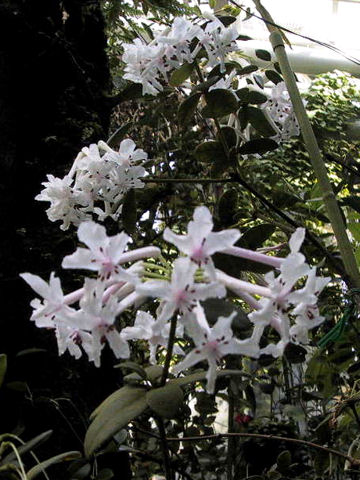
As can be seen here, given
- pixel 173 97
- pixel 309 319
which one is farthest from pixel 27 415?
pixel 173 97

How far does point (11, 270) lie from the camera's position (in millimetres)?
1033

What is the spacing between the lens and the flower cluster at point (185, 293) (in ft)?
1.44

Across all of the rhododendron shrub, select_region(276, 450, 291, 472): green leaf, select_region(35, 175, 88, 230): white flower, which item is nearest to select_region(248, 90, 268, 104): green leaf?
the rhododendron shrub

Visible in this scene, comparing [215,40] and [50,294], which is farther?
[215,40]

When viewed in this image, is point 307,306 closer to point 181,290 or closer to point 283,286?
point 283,286

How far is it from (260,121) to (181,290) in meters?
0.57

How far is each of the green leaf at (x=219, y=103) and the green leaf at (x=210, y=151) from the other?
46mm

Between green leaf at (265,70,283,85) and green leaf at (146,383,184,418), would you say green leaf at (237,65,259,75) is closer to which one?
green leaf at (265,70,283,85)

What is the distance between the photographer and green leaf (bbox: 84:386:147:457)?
1.68ft

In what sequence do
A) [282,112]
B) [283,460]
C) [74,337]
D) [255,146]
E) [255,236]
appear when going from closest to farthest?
[74,337] < [255,236] < [255,146] < [282,112] < [283,460]

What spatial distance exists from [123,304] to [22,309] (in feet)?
1.91

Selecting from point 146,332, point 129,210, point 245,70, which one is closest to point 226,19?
point 245,70

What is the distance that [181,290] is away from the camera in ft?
1.41

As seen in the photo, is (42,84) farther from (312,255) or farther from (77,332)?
(77,332)
